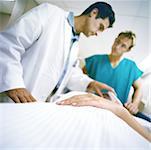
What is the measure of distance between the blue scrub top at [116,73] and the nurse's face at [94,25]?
0.13 m

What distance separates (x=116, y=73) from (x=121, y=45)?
14 centimetres

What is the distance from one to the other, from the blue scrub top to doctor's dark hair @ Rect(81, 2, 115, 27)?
7.7 inches

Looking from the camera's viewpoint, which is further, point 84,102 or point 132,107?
point 132,107

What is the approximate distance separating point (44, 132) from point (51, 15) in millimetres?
667

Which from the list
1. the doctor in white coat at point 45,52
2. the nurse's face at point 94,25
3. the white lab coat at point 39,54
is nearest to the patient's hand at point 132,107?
the doctor in white coat at point 45,52

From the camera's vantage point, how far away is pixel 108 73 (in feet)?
3.93

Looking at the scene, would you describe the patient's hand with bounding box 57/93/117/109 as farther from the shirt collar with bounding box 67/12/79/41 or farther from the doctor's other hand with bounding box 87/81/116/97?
the shirt collar with bounding box 67/12/79/41

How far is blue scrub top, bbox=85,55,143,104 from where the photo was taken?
1.18 m

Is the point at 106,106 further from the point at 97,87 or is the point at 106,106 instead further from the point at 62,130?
the point at 62,130

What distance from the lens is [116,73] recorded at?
120 cm

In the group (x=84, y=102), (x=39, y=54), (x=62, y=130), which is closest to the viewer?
(x=62, y=130)

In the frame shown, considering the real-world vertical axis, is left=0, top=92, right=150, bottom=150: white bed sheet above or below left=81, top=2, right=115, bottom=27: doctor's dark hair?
below

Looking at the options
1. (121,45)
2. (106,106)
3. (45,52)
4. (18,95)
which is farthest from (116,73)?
(18,95)

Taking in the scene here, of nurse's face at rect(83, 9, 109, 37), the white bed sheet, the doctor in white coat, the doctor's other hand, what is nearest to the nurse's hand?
the doctor in white coat
